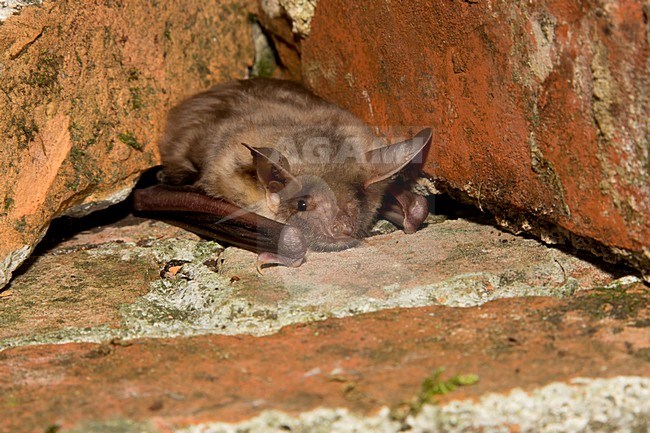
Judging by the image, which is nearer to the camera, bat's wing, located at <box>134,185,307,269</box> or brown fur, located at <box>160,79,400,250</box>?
bat's wing, located at <box>134,185,307,269</box>

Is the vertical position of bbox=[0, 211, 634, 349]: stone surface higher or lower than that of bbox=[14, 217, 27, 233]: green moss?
lower

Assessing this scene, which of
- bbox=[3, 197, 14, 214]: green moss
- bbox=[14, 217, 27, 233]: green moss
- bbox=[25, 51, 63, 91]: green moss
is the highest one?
bbox=[25, 51, 63, 91]: green moss

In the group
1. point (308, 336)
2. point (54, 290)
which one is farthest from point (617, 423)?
point (54, 290)

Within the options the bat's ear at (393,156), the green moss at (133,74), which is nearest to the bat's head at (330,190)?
the bat's ear at (393,156)

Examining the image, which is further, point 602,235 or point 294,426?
point 602,235

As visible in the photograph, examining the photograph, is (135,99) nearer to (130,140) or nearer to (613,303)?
(130,140)

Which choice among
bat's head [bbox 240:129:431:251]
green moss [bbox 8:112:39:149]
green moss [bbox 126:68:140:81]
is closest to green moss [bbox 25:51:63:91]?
green moss [bbox 8:112:39:149]

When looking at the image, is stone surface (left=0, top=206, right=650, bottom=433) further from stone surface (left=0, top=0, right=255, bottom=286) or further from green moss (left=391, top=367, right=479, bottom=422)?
stone surface (left=0, top=0, right=255, bottom=286)

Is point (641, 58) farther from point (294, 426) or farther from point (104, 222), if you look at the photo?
point (104, 222)
